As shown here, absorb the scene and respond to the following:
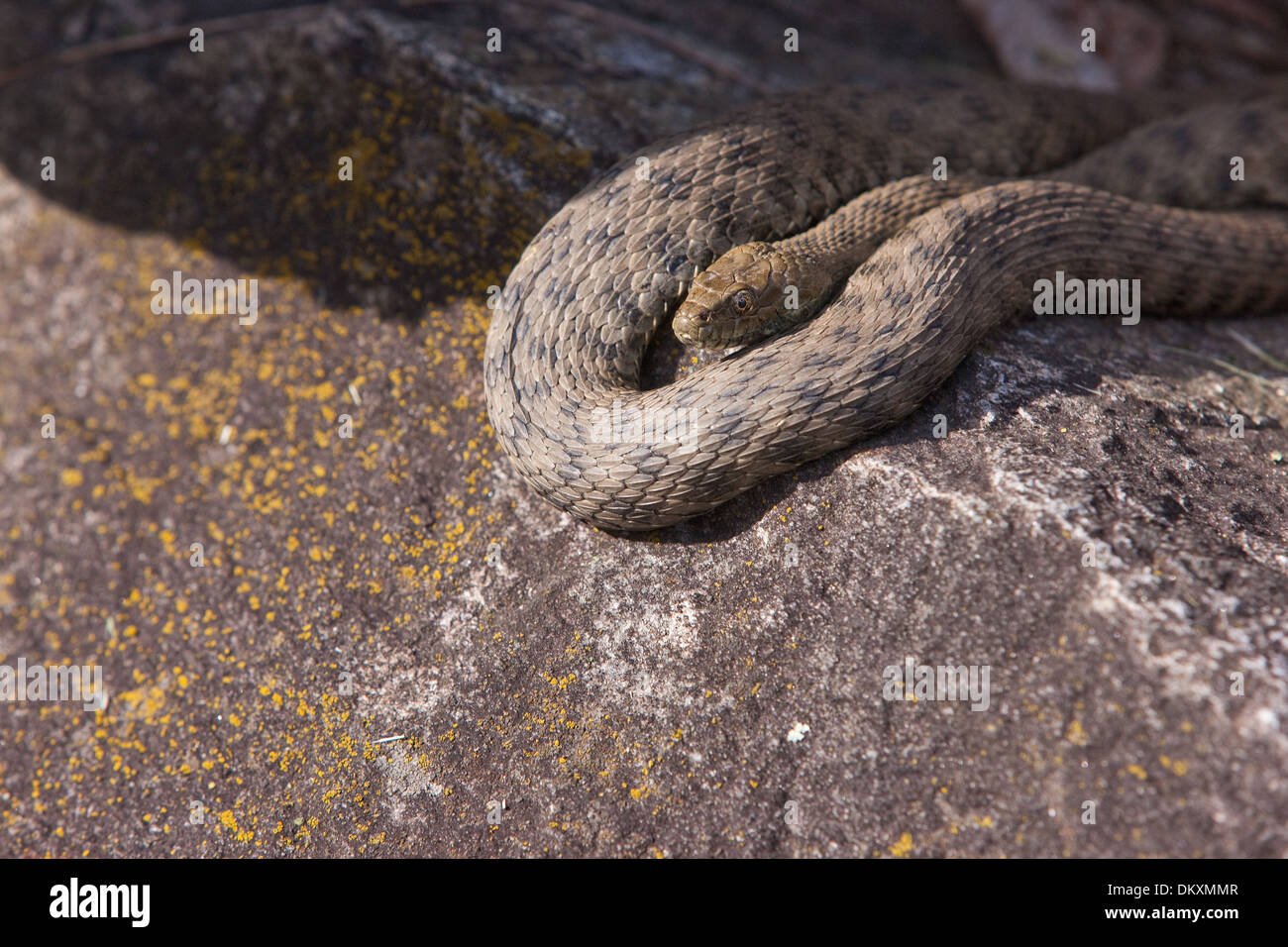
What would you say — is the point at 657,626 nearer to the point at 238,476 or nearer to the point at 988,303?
the point at 988,303

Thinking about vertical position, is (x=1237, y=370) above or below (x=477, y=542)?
above

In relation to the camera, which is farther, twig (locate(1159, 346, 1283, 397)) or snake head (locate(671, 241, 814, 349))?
twig (locate(1159, 346, 1283, 397))

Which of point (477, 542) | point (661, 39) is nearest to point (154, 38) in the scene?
point (661, 39)

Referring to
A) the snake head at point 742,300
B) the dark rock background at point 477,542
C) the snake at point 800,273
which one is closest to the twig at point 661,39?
the dark rock background at point 477,542

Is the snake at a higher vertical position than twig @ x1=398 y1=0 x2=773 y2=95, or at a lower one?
lower

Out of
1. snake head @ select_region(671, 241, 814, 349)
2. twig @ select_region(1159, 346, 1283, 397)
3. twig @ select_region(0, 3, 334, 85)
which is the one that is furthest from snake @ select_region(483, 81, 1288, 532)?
twig @ select_region(0, 3, 334, 85)

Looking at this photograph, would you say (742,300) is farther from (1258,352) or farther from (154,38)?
(154,38)

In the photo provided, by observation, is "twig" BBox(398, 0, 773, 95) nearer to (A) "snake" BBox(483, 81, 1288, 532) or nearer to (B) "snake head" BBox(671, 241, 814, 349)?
(A) "snake" BBox(483, 81, 1288, 532)

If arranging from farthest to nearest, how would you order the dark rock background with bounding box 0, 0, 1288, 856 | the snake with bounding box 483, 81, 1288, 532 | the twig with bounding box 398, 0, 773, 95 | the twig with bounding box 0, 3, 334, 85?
the twig with bounding box 398, 0, 773, 95, the twig with bounding box 0, 3, 334, 85, the snake with bounding box 483, 81, 1288, 532, the dark rock background with bounding box 0, 0, 1288, 856
